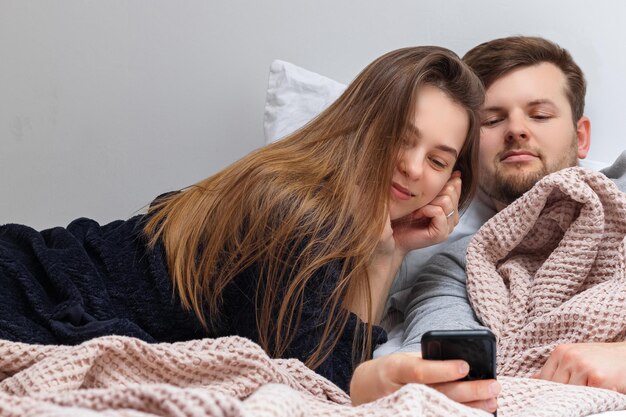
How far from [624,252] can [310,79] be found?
785 mm

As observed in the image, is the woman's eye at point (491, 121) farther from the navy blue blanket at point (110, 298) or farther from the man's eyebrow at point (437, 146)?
the navy blue blanket at point (110, 298)

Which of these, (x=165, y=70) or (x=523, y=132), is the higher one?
(x=165, y=70)

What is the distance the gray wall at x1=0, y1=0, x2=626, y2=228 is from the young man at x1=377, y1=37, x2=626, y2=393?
0.38 ft

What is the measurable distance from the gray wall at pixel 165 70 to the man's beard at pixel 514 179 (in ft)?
0.74

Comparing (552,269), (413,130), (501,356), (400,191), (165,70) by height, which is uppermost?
(165,70)

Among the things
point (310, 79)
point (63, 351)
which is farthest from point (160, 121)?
point (63, 351)

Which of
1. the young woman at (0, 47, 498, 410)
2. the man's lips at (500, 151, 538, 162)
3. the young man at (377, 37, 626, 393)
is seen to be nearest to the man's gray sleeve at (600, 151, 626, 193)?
the young man at (377, 37, 626, 393)

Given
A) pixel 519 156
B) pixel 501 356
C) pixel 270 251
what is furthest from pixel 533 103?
pixel 270 251

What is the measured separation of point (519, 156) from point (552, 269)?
0.40 m

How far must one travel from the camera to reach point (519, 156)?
1605 mm

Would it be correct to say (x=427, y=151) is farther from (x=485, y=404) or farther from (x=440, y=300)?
(x=485, y=404)

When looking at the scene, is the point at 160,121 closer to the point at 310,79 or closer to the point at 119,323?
the point at 310,79

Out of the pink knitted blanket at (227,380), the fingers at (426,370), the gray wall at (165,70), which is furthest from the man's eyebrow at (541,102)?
the fingers at (426,370)

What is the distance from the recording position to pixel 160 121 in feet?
5.96
